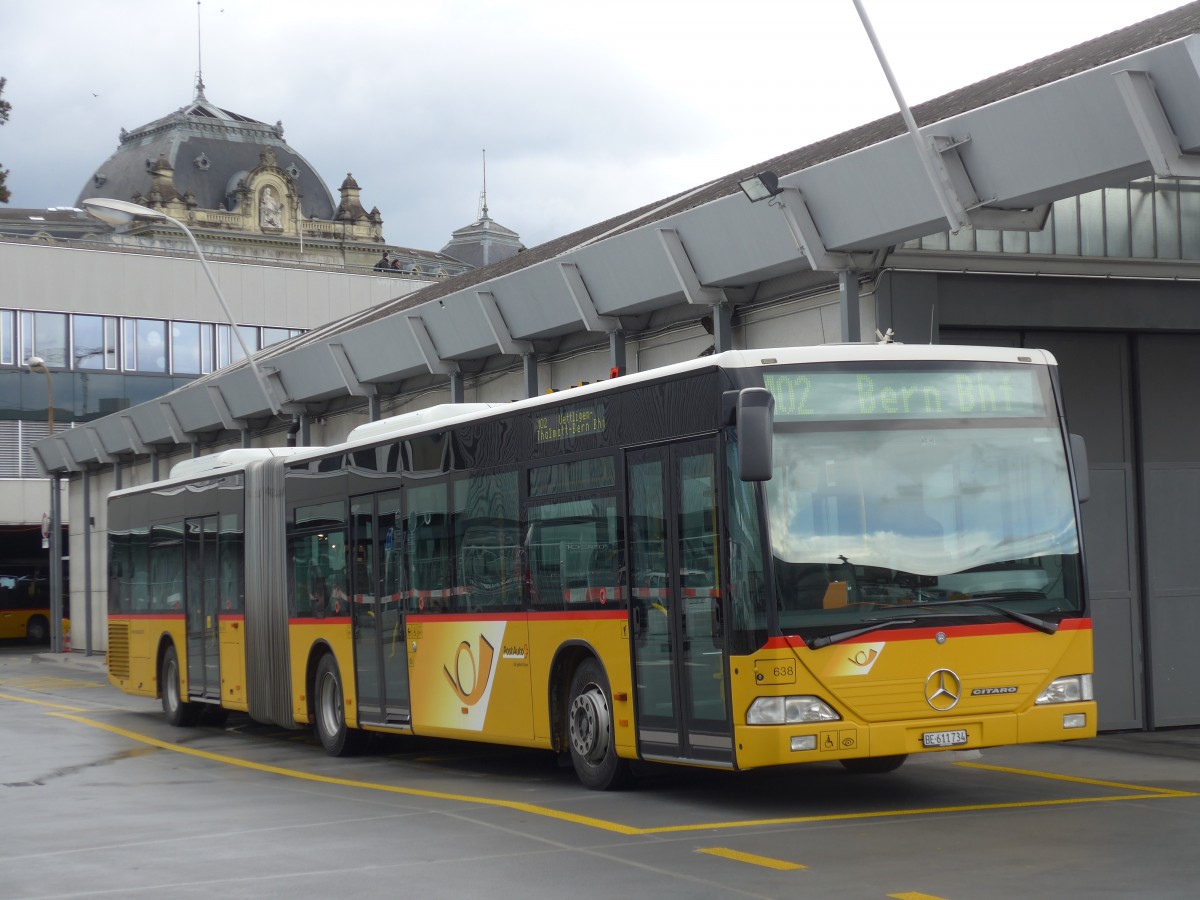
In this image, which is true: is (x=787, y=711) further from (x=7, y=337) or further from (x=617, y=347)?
(x=7, y=337)

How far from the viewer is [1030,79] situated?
19.4m

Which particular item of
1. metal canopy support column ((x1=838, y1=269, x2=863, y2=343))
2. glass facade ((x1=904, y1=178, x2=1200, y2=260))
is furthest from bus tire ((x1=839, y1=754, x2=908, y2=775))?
glass facade ((x1=904, y1=178, x2=1200, y2=260))

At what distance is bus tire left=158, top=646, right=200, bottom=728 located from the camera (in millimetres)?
22953

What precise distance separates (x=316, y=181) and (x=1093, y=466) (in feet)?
453

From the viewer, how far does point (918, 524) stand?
11719 mm

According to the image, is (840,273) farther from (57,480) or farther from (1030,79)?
(57,480)

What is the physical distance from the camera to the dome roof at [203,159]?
14362 cm

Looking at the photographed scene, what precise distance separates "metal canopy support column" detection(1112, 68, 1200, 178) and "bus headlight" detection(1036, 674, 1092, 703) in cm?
397

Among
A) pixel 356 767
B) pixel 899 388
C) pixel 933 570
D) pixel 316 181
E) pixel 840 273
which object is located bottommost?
pixel 356 767

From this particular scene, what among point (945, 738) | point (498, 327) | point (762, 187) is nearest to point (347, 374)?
point (498, 327)

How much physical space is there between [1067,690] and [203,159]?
140 metres

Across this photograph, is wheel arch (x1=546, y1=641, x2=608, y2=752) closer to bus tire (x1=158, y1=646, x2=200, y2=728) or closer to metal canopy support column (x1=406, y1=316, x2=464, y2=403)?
bus tire (x1=158, y1=646, x2=200, y2=728)

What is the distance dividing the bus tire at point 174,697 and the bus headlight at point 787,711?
43.1ft

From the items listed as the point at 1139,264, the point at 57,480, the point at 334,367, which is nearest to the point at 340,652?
the point at 1139,264
